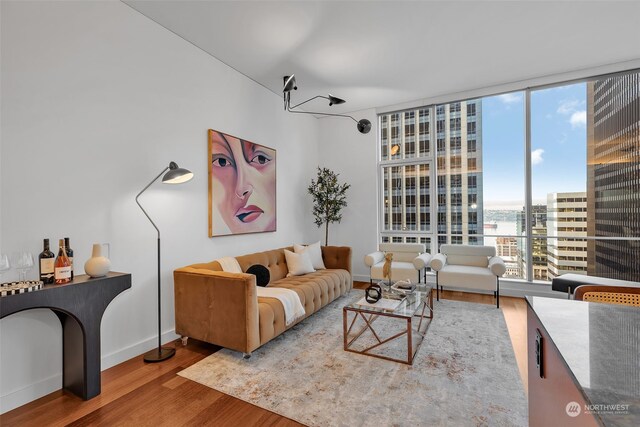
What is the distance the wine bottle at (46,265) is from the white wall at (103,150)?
163 millimetres

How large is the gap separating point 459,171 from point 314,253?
2.81 metres

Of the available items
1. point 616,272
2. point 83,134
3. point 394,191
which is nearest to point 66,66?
point 83,134

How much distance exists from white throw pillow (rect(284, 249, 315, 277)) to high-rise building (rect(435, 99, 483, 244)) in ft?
8.02

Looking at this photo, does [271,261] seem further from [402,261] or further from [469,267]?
[469,267]

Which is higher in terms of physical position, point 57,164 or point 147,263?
point 57,164

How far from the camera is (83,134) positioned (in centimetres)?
238

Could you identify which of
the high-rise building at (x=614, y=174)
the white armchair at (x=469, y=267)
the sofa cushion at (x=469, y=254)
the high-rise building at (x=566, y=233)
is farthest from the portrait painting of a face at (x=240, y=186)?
the high-rise building at (x=614, y=174)

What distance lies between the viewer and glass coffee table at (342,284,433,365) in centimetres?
259

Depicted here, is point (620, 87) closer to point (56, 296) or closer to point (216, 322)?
point (216, 322)

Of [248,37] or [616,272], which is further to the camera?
[616,272]

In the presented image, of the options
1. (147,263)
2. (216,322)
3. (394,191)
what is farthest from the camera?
(394,191)

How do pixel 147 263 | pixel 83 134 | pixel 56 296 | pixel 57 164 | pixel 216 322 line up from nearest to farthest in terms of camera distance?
pixel 56 296 < pixel 57 164 < pixel 83 134 < pixel 216 322 < pixel 147 263

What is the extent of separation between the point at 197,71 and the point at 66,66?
1299 millimetres

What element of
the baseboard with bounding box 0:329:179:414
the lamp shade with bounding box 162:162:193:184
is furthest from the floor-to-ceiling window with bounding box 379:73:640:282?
the baseboard with bounding box 0:329:179:414
